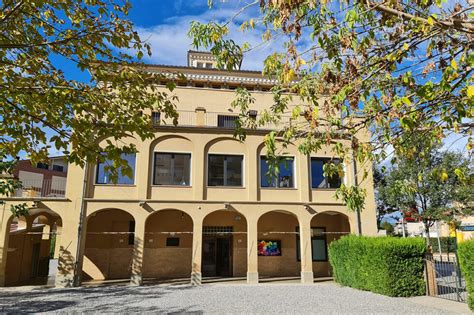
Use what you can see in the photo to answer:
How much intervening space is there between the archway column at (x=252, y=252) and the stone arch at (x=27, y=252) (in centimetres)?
920

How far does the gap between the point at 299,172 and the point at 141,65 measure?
12417 millimetres

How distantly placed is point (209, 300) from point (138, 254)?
19.0ft

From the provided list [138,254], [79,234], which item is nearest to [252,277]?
[138,254]

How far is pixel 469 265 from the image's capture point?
9469 millimetres

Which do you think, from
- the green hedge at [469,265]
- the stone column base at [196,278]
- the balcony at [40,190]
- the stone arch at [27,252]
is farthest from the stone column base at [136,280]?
the green hedge at [469,265]

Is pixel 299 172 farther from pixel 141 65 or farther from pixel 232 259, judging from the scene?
pixel 141 65

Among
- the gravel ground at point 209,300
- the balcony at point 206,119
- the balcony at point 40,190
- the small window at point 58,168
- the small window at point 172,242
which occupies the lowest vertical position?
the gravel ground at point 209,300

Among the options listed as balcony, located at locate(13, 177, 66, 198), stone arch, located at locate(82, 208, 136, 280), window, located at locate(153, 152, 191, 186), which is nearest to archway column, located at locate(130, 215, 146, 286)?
stone arch, located at locate(82, 208, 136, 280)

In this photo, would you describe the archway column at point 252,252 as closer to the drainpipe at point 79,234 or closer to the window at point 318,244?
the window at point 318,244

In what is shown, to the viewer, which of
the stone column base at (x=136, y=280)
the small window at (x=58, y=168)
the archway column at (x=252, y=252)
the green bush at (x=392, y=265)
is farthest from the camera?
the small window at (x=58, y=168)

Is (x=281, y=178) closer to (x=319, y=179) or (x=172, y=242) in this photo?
(x=319, y=179)

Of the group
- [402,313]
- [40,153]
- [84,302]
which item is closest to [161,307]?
[84,302]

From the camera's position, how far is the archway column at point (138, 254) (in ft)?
52.5

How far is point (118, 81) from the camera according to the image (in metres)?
6.63
